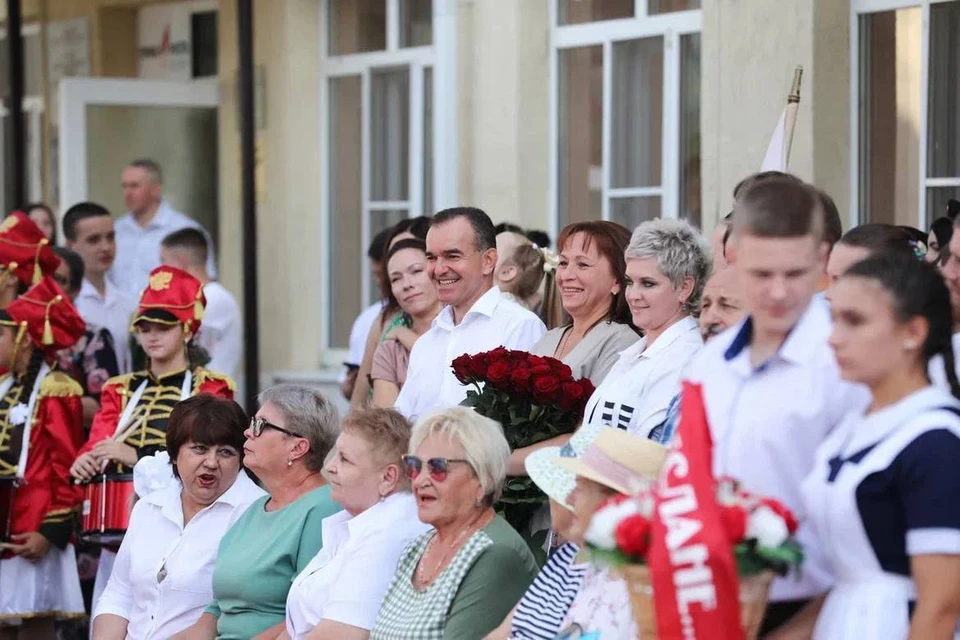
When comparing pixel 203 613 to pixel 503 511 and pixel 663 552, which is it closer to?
pixel 503 511

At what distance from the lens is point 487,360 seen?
544 centimetres

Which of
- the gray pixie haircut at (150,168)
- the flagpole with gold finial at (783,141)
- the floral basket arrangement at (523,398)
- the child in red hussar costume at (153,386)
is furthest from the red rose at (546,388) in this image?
the gray pixie haircut at (150,168)

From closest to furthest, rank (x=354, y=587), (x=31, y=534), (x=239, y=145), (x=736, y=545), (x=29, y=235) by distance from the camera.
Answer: (x=736, y=545) < (x=354, y=587) < (x=31, y=534) < (x=29, y=235) < (x=239, y=145)

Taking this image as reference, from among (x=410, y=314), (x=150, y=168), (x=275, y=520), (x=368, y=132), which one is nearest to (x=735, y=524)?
(x=275, y=520)

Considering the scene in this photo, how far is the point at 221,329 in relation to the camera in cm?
977

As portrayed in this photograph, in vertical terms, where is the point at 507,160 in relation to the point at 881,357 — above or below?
above

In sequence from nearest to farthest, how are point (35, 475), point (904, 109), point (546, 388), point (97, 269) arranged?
point (546, 388) < point (35, 475) < point (904, 109) < point (97, 269)

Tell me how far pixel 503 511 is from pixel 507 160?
436 centimetres

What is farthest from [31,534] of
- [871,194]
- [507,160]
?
[871,194]

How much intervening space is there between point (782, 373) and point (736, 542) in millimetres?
391

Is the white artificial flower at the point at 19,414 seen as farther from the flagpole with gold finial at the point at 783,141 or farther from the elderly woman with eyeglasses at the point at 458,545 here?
the flagpole with gold finial at the point at 783,141

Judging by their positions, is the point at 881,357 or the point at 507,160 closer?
the point at 881,357

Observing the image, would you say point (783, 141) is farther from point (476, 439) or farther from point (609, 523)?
point (609, 523)

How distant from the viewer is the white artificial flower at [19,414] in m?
7.63
